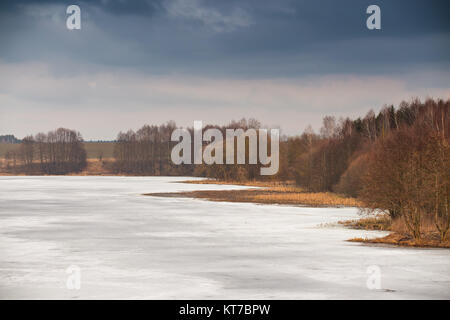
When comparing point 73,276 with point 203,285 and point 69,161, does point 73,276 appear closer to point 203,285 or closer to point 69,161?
point 203,285

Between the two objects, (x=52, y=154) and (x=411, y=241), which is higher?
(x=52, y=154)

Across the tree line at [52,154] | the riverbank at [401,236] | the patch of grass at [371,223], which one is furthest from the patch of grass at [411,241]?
the tree line at [52,154]

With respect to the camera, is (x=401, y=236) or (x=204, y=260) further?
(x=401, y=236)

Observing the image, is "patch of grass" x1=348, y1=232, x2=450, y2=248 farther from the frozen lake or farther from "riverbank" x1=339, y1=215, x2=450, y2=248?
the frozen lake

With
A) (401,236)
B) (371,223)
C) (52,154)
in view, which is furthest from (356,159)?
(52,154)

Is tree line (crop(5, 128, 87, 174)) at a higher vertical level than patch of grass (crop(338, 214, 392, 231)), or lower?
higher

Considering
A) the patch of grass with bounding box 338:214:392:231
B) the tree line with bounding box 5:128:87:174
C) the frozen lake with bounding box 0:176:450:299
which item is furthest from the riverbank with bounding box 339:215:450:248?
the tree line with bounding box 5:128:87:174

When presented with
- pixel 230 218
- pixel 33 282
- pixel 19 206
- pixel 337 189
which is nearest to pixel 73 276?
pixel 33 282

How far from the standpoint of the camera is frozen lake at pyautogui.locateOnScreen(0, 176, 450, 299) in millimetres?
11352

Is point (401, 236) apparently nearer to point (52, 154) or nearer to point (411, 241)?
point (411, 241)

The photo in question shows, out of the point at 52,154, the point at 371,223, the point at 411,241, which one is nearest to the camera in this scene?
the point at 411,241

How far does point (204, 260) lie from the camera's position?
15219 millimetres

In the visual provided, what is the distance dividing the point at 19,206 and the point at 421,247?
2495cm

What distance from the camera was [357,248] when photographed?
17531 mm
